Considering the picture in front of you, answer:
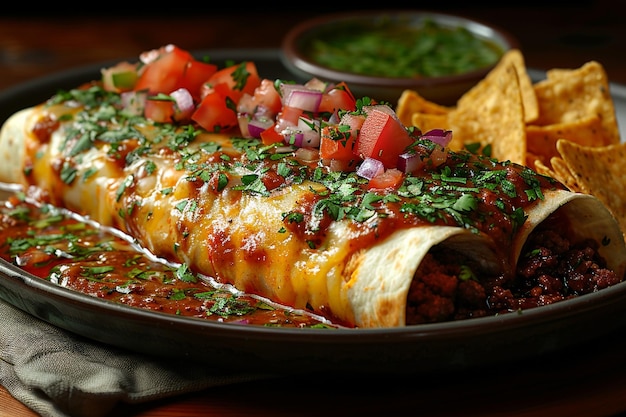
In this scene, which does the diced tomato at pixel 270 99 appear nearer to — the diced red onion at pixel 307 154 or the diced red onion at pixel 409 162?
the diced red onion at pixel 307 154

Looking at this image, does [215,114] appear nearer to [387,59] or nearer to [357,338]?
[357,338]

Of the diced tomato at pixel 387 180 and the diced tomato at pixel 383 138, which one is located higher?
the diced tomato at pixel 383 138

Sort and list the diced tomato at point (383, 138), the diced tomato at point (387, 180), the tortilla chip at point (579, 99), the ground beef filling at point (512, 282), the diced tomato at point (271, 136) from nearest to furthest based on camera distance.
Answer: the ground beef filling at point (512, 282) → the diced tomato at point (387, 180) → the diced tomato at point (383, 138) → the diced tomato at point (271, 136) → the tortilla chip at point (579, 99)

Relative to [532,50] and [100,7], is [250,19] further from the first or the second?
[532,50]

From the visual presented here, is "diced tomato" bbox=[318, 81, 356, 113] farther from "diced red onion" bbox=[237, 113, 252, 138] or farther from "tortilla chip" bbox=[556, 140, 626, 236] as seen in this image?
"tortilla chip" bbox=[556, 140, 626, 236]

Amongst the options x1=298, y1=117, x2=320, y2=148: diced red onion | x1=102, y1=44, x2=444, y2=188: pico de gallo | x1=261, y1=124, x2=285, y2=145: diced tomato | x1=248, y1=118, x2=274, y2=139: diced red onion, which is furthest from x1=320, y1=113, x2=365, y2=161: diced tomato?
x1=248, y1=118, x2=274, y2=139: diced red onion

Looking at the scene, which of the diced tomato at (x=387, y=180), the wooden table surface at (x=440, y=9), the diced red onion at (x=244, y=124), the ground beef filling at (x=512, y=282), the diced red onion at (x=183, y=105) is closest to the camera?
the wooden table surface at (x=440, y=9)

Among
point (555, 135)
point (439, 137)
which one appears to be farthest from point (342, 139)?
point (555, 135)

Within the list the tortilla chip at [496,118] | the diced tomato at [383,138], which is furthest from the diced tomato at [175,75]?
the tortilla chip at [496,118]

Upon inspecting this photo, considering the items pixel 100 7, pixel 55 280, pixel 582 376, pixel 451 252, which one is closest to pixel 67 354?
pixel 55 280
